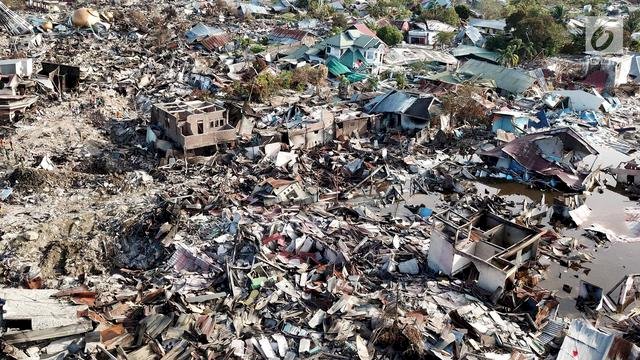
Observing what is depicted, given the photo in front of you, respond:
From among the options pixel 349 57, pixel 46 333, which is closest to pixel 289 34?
pixel 349 57

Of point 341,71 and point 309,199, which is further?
point 341,71

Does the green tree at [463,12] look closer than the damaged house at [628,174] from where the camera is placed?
No

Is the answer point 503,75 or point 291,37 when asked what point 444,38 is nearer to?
point 503,75

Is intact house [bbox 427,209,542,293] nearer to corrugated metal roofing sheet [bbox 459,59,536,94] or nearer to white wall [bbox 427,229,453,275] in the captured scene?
white wall [bbox 427,229,453,275]

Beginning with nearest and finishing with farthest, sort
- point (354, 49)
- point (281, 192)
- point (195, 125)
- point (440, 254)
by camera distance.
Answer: point (440, 254)
point (281, 192)
point (195, 125)
point (354, 49)

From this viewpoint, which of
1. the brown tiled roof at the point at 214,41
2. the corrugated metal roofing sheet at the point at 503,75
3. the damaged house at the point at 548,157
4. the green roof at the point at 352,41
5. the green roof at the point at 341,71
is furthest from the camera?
the brown tiled roof at the point at 214,41

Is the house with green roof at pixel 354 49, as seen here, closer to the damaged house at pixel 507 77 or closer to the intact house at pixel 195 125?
the damaged house at pixel 507 77

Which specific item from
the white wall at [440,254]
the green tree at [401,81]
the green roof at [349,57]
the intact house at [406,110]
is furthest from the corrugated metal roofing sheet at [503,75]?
the white wall at [440,254]
